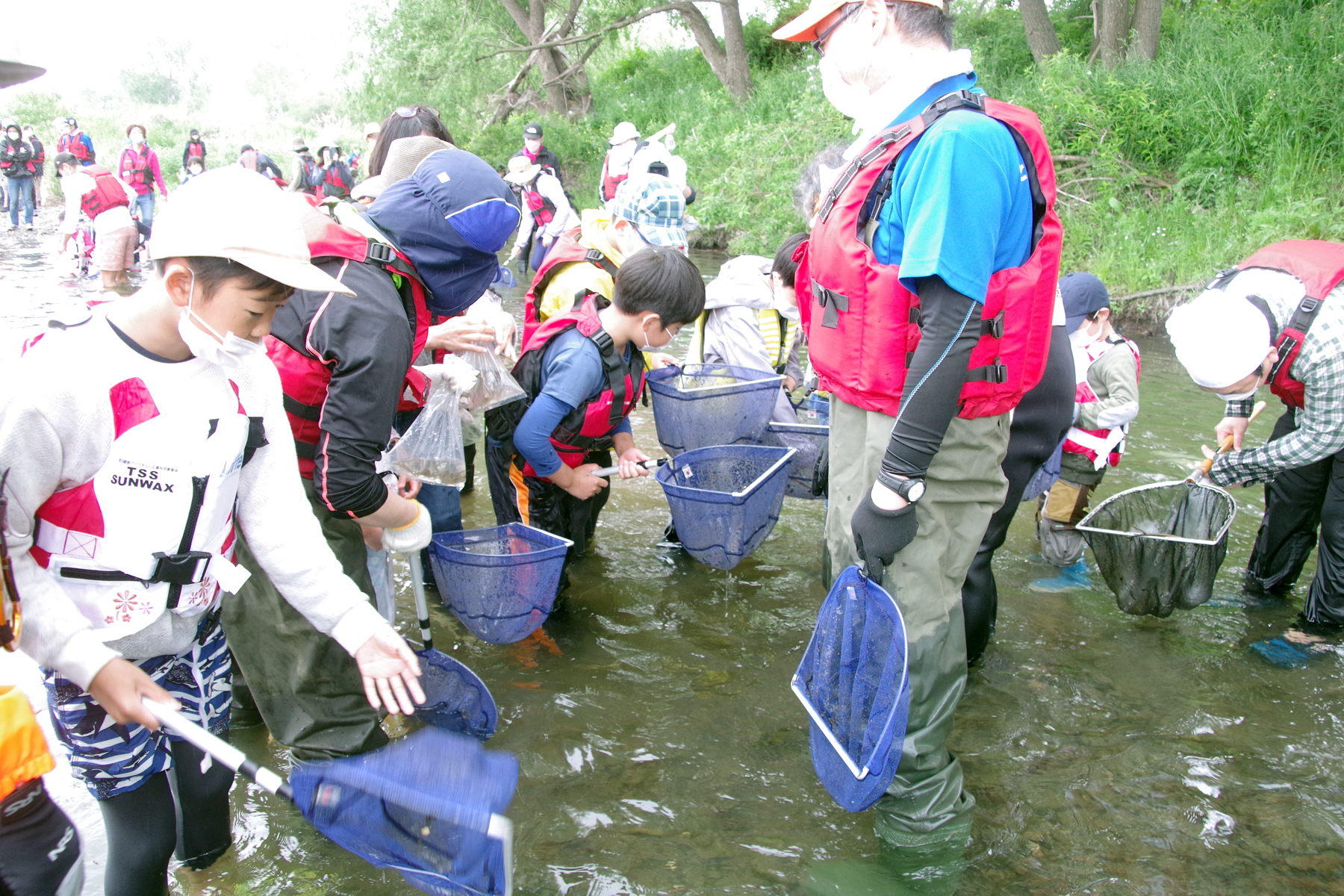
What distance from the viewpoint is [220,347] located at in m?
1.81

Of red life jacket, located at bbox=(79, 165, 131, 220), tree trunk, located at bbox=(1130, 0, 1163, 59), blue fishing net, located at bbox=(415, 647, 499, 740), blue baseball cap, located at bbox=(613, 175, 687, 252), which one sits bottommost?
blue fishing net, located at bbox=(415, 647, 499, 740)

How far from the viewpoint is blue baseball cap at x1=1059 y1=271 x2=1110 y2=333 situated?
4324mm

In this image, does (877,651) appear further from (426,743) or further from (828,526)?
(426,743)

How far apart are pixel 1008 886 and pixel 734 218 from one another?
13192mm

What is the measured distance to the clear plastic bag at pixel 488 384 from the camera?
329 centimetres

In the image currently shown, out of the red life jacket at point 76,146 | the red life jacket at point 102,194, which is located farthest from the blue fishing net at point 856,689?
the red life jacket at point 76,146

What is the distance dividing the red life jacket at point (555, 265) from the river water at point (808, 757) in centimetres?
125

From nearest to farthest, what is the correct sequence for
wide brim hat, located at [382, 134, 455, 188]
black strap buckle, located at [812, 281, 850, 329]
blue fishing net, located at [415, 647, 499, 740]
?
1. black strap buckle, located at [812, 281, 850, 329]
2. blue fishing net, located at [415, 647, 499, 740]
3. wide brim hat, located at [382, 134, 455, 188]

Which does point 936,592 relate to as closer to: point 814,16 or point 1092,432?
point 814,16

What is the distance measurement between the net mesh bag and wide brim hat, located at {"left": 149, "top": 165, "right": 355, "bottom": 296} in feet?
10.2

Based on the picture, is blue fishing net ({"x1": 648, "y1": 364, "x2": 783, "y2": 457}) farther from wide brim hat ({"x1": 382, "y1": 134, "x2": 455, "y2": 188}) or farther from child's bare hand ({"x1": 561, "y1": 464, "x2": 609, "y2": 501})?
wide brim hat ({"x1": 382, "y1": 134, "x2": 455, "y2": 188})

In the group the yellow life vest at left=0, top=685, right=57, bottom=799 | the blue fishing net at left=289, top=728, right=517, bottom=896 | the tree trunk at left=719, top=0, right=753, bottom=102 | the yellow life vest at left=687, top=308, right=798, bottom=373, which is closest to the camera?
the yellow life vest at left=0, top=685, right=57, bottom=799

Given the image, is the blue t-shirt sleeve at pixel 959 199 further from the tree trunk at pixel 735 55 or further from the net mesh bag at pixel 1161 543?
the tree trunk at pixel 735 55

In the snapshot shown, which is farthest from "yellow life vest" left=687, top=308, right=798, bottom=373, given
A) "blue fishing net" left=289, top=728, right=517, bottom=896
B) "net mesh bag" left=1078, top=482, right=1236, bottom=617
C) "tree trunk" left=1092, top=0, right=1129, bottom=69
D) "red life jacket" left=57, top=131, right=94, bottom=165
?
"red life jacket" left=57, top=131, right=94, bottom=165
